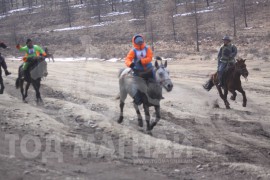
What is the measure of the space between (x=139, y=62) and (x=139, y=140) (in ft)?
7.85

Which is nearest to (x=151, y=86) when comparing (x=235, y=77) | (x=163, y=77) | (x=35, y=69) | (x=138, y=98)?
(x=138, y=98)

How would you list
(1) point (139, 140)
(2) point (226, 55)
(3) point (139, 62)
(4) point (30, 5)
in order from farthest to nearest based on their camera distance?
(4) point (30, 5) → (2) point (226, 55) → (3) point (139, 62) → (1) point (139, 140)

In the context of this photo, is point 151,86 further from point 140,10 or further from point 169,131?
point 140,10


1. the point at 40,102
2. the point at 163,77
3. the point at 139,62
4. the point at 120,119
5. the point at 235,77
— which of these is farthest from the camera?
the point at 235,77

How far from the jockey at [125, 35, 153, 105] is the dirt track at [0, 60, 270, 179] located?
4.87 ft

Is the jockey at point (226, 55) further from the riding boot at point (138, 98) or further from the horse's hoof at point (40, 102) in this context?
the horse's hoof at point (40, 102)

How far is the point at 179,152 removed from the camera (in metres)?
8.56

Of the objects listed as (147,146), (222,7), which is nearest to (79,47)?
(222,7)

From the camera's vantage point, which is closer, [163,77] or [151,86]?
[163,77]

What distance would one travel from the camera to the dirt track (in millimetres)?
7266

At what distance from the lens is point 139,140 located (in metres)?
9.42

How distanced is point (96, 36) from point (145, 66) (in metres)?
62.4

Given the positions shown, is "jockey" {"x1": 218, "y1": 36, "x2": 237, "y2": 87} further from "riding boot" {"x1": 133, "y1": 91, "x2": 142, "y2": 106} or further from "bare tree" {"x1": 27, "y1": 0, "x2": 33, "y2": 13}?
"bare tree" {"x1": 27, "y1": 0, "x2": 33, "y2": 13}

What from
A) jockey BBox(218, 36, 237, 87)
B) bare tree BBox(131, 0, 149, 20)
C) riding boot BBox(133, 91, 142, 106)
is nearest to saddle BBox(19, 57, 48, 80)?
riding boot BBox(133, 91, 142, 106)
